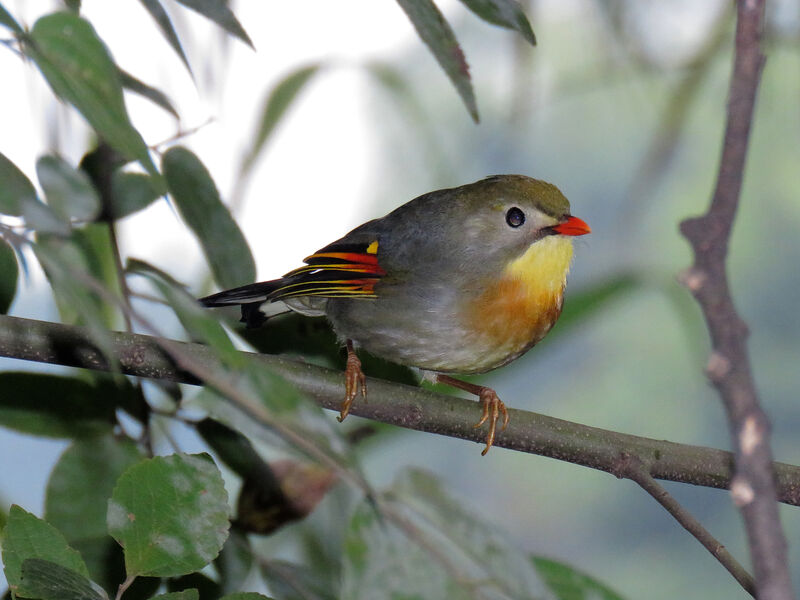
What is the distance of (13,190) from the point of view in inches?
19.2

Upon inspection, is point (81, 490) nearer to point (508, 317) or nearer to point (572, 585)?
point (572, 585)

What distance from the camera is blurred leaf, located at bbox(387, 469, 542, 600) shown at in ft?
1.79

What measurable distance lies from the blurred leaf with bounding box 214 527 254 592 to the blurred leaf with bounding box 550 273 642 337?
577 millimetres

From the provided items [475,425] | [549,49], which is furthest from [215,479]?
[549,49]

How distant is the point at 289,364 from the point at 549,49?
2969 mm

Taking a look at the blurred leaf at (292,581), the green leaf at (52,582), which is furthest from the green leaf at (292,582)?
the green leaf at (52,582)

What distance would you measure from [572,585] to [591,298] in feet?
1.85

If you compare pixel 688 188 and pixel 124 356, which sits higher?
pixel 124 356

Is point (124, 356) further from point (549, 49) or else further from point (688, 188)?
point (688, 188)

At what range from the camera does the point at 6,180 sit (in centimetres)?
51

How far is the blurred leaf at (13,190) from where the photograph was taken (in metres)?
0.47

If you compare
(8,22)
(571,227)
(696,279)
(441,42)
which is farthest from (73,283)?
(571,227)

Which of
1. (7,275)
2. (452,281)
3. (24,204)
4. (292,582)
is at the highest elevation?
(24,204)

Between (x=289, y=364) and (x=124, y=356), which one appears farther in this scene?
(x=289, y=364)
